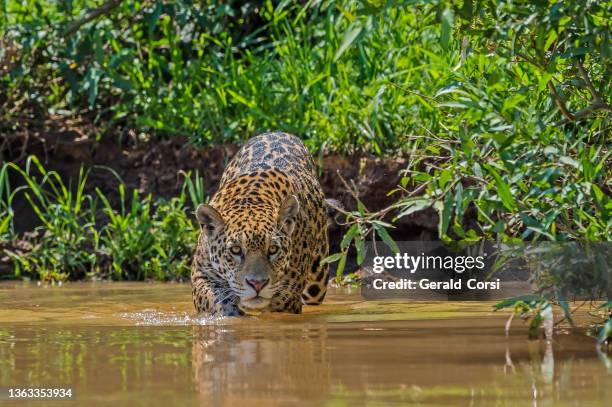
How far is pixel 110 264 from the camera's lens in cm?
980

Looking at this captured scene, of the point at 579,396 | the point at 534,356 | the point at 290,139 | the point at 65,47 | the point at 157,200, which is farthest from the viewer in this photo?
the point at 65,47

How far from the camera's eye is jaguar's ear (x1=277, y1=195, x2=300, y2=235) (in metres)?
7.28

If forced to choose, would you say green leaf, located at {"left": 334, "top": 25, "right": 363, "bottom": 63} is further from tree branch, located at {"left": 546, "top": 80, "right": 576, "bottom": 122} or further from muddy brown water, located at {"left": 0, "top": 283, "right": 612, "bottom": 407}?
tree branch, located at {"left": 546, "top": 80, "right": 576, "bottom": 122}

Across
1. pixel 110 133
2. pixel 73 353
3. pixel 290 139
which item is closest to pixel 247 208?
pixel 290 139

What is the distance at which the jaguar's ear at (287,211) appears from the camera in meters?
7.28

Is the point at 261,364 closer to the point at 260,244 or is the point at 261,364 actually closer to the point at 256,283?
the point at 256,283

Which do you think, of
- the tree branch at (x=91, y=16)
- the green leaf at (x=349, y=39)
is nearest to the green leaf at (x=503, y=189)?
the green leaf at (x=349, y=39)

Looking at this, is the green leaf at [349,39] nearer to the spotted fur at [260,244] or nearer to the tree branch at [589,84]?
the tree branch at [589,84]

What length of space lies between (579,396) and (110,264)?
20.4 feet

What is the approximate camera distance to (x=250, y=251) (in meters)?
7.01

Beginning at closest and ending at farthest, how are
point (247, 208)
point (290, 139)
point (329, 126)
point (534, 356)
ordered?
point (534, 356) → point (247, 208) → point (290, 139) → point (329, 126)

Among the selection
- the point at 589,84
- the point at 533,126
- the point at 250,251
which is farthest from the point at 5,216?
the point at 589,84

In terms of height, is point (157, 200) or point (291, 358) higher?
point (157, 200)

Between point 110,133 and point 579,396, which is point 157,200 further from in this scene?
point 579,396
